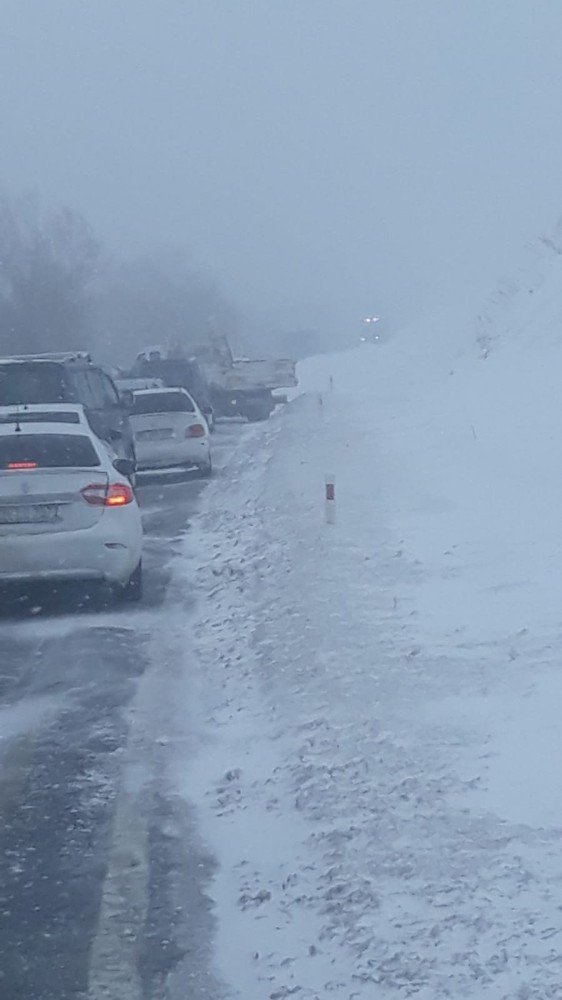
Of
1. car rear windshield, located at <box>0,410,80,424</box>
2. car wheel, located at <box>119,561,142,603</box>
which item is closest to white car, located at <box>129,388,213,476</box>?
car rear windshield, located at <box>0,410,80,424</box>

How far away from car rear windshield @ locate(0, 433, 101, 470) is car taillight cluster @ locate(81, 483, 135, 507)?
9.3 inches

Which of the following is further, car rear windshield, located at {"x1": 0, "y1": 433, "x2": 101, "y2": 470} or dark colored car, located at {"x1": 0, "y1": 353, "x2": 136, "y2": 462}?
dark colored car, located at {"x1": 0, "y1": 353, "x2": 136, "y2": 462}

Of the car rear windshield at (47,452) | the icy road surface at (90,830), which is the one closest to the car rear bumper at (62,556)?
the icy road surface at (90,830)

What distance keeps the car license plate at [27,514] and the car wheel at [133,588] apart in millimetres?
954

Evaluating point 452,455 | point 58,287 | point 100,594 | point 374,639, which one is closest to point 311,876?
point 374,639

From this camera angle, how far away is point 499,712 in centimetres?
727

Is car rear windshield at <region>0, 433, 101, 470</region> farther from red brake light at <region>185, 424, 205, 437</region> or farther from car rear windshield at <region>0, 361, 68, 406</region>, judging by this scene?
red brake light at <region>185, 424, 205, 437</region>

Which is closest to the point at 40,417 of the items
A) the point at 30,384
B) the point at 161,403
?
the point at 30,384

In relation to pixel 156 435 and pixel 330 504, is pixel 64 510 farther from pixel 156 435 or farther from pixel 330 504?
pixel 156 435

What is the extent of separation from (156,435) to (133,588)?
11966 mm

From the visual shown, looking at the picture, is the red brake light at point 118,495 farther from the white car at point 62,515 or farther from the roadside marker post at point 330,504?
the roadside marker post at point 330,504

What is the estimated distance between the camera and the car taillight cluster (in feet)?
37.2

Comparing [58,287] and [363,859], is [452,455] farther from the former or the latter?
[58,287]

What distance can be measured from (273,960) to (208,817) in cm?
162
